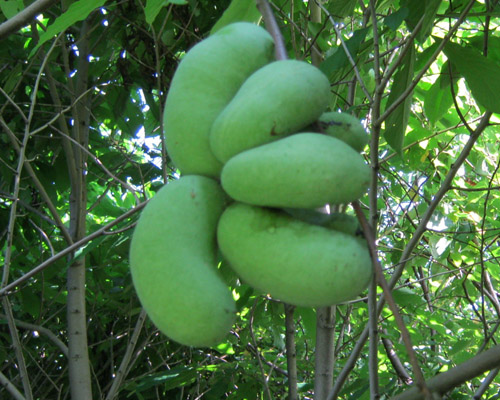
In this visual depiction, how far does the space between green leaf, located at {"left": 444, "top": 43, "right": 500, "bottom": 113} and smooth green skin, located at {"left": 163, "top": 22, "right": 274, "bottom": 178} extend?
81 centimetres

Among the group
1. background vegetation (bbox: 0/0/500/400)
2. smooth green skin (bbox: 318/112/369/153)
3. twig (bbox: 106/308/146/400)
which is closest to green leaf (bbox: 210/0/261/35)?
background vegetation (bbox: 0/0/500/400)

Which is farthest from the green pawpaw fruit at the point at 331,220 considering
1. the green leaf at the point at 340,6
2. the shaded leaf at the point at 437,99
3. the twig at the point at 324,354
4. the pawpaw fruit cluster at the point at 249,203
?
the shaded leaf at the point at 437,99

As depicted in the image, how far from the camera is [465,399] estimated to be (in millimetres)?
2020

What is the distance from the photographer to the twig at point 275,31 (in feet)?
2.70

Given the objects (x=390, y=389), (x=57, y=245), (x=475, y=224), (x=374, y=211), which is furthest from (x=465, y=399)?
(x=57, y=245)

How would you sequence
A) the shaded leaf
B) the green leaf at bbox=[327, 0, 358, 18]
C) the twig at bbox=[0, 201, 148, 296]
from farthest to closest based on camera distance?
the shaded leaf, the green leaf at bbox=[327, 0, 358, 18], the twig at bbox=[0, 201, 148, 296]

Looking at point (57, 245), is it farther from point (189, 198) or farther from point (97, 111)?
point (189, 198)

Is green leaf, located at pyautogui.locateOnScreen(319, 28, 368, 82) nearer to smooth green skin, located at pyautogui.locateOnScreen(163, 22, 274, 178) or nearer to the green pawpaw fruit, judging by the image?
smooth green skin, located at pyautogui.locateOnScreen(163, 22, 274, 178)

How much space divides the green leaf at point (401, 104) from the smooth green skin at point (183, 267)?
1.06m

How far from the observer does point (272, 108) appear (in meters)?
0.66

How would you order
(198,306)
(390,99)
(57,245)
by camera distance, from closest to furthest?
(198,306) → (390,99) → (57,245)

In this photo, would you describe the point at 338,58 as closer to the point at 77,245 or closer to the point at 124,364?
the point at 77,245

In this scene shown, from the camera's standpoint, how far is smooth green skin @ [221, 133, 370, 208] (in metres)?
0.60

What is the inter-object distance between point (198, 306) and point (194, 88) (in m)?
0.29
